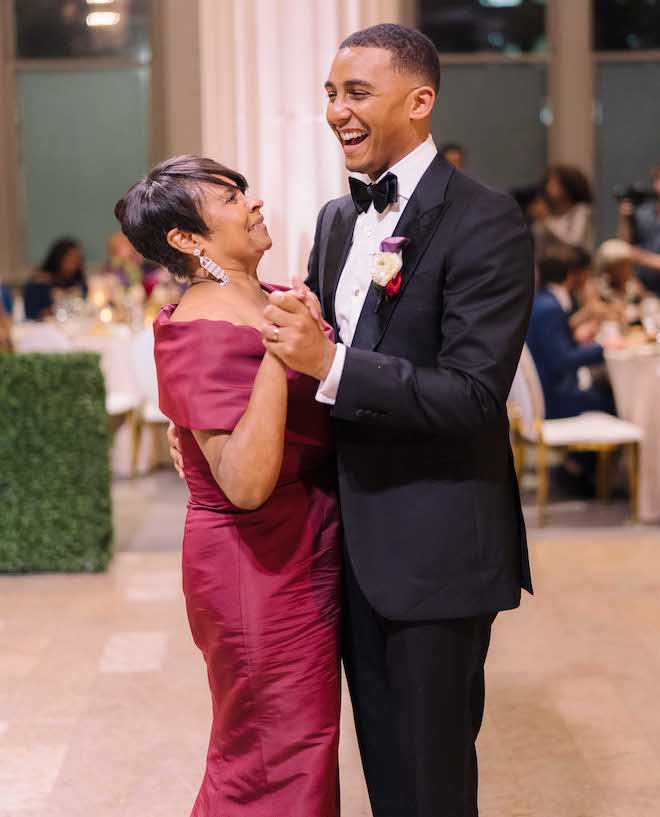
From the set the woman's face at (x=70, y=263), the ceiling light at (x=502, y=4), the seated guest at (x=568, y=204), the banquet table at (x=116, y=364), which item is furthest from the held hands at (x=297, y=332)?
the ceiling light at (x=502, y=4)

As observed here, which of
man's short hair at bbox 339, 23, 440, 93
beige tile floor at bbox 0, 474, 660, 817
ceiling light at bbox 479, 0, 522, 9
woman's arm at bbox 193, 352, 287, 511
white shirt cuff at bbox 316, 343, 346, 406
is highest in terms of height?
ceiling light at bbox 479, 0, 522, 9

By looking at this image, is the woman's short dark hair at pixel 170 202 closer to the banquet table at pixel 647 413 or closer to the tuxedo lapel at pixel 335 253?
the tuxedo lapel at pixel 335 253

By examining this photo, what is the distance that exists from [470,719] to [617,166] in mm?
10339

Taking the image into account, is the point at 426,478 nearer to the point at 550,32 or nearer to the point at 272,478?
the point at 272,478

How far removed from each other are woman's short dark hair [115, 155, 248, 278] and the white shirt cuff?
1.28 feet

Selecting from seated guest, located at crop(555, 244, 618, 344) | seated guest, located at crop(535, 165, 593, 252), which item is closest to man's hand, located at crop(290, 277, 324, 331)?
seated guest, located at crop(555, 244, 618, 344)

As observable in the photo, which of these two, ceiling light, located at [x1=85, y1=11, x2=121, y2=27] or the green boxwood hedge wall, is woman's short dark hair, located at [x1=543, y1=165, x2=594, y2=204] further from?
the green boxwood hedge wall

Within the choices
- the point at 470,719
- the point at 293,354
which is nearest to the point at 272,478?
the point at 293,354

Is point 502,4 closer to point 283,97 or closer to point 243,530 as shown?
point 283,97

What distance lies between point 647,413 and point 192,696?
10.1ft

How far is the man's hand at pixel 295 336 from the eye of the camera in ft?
6.22

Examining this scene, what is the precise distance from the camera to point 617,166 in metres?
11.9

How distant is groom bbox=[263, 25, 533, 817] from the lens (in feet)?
6.53

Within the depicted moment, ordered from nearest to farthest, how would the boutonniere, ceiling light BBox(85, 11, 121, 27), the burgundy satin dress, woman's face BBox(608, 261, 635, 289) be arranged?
1. the boutonniere
2. the burgundy satin dress
3. woman's face BBox(608, 261, 635, 289)
4. ceiling light BBox(85, 11, 121, 27)
